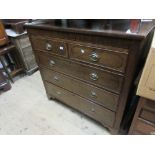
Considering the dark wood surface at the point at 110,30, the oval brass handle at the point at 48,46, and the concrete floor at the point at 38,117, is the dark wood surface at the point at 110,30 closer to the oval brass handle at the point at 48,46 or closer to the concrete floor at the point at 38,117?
the oval brass handle at the point at 48,46

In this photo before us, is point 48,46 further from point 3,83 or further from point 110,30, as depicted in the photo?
point 3,83

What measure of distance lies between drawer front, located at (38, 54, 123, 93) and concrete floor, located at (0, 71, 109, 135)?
587 millimetres

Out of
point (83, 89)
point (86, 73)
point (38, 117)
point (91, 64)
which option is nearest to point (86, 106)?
point (83, 89)

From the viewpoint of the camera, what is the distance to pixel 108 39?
2.66ft

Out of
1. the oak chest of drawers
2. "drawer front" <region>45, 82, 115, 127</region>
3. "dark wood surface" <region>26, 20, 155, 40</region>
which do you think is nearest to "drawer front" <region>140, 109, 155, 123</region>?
the oak chest of drawers

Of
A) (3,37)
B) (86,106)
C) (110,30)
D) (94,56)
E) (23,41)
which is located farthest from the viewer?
(23,41)

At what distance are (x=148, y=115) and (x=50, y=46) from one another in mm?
918

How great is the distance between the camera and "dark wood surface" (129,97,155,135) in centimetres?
85

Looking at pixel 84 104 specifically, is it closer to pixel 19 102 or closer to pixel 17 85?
pixel 19 102

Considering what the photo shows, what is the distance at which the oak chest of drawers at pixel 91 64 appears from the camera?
807mm

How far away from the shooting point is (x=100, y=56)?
0.91 metres

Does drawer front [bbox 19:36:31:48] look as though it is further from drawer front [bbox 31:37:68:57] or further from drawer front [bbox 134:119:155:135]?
drawer front [bbox 134:119:155:135]

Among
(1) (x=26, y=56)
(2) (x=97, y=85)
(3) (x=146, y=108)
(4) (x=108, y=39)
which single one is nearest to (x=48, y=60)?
(2) (x=97, y=85)

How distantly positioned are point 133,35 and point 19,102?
1636 millimetres
